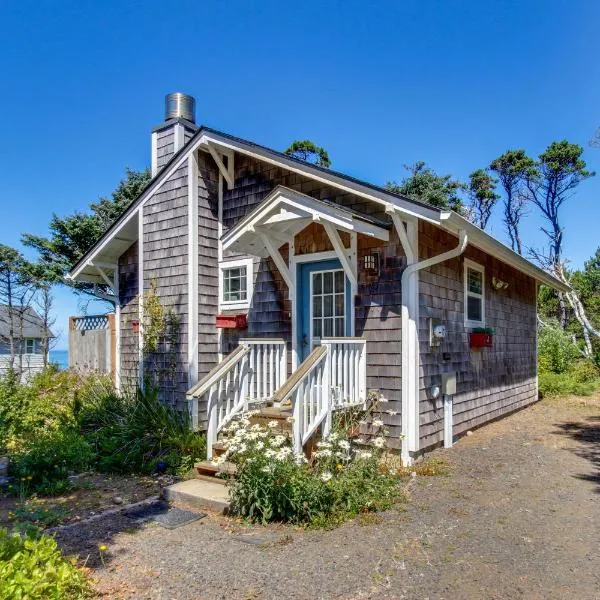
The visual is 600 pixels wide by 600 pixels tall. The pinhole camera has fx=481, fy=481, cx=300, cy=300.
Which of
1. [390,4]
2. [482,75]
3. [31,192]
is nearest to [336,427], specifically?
[390,4]

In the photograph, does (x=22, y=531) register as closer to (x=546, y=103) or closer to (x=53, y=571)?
(x=53, y=571)

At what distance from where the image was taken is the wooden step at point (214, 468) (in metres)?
5.16

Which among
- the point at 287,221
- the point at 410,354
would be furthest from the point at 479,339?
the point at 287,221

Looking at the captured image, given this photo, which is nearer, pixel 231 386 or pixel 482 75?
pixel 231 386

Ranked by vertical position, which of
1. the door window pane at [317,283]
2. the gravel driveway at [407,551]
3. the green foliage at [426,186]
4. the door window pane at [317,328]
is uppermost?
the green foliage at [426,186]

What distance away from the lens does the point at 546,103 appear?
17.5m

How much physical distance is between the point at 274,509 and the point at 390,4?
891cm

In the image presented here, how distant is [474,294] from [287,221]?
3.49m

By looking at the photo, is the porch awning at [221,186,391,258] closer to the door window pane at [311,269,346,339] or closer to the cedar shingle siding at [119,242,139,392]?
the door window pane at [311,269,346,339]

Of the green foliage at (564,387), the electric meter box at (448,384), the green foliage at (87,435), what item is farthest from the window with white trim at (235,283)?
the green foliage at (564,387)

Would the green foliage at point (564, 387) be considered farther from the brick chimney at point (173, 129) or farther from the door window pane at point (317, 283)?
the brick chimney at point (173, 129)

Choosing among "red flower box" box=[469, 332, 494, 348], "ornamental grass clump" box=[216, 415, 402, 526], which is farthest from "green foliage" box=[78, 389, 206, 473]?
"red flower box" box=[469, 332, 494, 348]

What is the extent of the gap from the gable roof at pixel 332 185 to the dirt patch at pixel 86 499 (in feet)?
14.3

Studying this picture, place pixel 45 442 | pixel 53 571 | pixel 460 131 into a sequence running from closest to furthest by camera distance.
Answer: pixel 53 571 < pixel 45 442 < pixel 460 131
